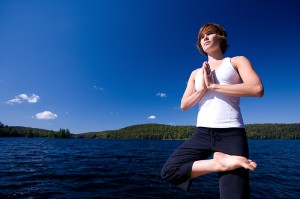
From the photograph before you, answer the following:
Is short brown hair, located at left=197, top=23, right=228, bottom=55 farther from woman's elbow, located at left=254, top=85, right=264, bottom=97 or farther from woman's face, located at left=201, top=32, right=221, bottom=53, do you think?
woman's elbow, located at left=254, top=85, right=264, bottom=97

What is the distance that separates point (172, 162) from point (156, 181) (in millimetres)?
11608

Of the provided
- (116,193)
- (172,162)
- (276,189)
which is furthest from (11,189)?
(276,189)

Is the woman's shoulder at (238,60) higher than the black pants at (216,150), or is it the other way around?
the woman's shoulder at (238,60)

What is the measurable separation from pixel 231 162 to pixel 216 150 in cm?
31

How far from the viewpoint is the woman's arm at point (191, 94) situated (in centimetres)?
272

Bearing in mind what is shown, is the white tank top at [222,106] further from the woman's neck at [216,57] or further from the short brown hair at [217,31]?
the short brown hair at [217,31]

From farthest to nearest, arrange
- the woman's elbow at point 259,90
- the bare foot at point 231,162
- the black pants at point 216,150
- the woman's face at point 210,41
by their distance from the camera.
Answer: the woman's face at point 210,41 → the woman's elbow at point 259,90 → the black pants at point 216,150 → the bare foot at point 231,162

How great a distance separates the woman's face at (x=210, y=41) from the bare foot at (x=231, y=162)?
1.58 metres

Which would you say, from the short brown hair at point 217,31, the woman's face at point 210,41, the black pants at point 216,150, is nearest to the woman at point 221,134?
the black pants at point 216,150

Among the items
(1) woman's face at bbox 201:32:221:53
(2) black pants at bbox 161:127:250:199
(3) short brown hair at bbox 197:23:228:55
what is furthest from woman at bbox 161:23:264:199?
(3) short brown hair at bbox 197:23:228:55

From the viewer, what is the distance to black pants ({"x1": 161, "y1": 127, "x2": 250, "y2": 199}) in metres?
2.30

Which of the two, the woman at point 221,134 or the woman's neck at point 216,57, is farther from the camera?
the woman's neck at point 216,57

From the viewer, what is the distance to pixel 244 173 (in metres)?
2.30

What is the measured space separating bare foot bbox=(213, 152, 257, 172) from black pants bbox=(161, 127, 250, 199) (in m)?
0.12
